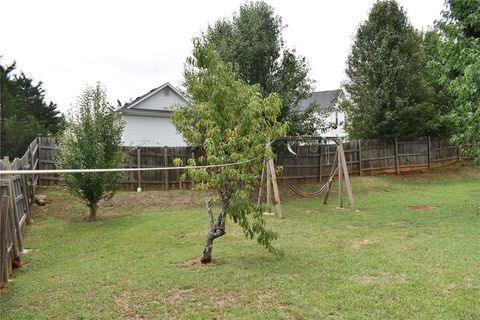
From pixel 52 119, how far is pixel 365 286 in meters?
20.3

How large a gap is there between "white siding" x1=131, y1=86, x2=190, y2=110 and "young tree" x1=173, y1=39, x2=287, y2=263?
15.1 meters

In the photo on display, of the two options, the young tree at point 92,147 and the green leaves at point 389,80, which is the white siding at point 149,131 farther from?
the young tree at point 92,147

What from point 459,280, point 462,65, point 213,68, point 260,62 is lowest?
point 459,280

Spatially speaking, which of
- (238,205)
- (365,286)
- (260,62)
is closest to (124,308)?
(238,205)

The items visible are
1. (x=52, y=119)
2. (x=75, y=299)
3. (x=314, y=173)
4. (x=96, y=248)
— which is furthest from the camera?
(x=52, y=119)

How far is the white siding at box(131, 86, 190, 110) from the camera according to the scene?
2134 centimetres

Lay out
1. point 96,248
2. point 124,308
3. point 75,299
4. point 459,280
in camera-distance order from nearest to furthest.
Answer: point 124,308, point 75,299, point 459,280, point 96,248

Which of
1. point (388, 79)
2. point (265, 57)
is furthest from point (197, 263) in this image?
point (388, 79)

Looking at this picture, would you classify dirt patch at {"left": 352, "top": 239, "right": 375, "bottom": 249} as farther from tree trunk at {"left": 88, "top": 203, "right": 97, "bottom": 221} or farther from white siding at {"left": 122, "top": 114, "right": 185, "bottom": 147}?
white siding at {"left": 122, "top": 114, "right": 185, "bottom": 147}

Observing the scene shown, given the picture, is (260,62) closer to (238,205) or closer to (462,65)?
(462,65)

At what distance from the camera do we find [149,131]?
21.4m

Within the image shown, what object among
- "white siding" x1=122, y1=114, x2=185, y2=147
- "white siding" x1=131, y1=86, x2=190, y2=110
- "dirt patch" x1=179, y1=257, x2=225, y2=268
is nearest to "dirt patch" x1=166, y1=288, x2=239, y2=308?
"dirt patch" x1=179, y1=257, x2=225, y2=268

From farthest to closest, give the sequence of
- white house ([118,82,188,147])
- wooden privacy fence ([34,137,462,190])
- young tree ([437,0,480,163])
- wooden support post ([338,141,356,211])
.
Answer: white house ([118,82,188,147])
wooden privacy fence ([34,137,462,190])
wooden support post ([338,141,356,211])
young tree ([437,0,480,163])

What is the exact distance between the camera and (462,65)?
9344 mm
